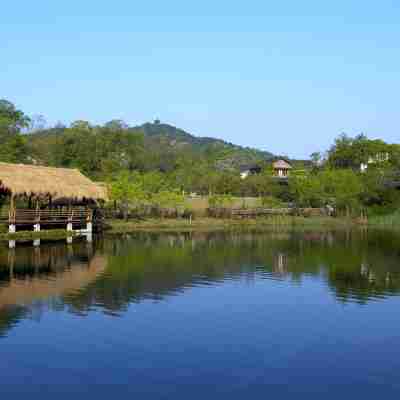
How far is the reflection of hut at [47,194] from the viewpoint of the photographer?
29547 mm

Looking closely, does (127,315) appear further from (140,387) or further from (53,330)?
(140,387)

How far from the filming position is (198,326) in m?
13.4

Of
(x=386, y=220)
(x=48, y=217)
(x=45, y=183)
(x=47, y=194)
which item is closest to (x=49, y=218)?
(x=48, y=217)

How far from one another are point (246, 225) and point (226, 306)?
28866 millimetres

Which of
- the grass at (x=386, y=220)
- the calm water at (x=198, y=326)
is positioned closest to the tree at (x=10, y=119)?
the calm water at (x=198, y=326)

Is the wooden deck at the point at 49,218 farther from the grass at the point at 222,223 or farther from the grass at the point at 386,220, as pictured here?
the grass at the point at 386,220

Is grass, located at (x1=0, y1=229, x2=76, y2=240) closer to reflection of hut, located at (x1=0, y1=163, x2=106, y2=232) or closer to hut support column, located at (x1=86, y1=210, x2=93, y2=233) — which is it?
reflection of hut, located at (x1=0, y1=163, x2=106, y2=232)

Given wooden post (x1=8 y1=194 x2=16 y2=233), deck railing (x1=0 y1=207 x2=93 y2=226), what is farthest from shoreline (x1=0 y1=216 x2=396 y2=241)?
wooden post (x1=8 y1=194 x2=16 y2=233)

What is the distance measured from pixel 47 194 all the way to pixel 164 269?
12.5 m

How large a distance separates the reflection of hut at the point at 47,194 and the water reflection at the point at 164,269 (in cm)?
256

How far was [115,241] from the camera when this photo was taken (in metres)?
31.5

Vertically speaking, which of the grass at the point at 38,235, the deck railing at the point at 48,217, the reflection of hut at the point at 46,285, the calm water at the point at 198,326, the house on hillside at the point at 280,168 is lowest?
the calm water at the point at 198,326

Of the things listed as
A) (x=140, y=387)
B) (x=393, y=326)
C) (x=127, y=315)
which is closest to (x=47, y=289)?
(x=127, y=315)

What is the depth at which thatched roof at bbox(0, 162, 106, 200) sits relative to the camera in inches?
1156
